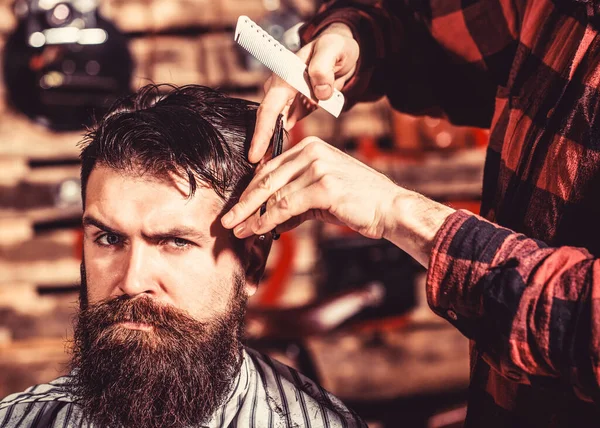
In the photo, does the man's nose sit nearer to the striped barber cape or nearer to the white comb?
the striped barber cape

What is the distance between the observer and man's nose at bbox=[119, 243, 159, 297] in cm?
144

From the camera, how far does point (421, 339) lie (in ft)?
14.5

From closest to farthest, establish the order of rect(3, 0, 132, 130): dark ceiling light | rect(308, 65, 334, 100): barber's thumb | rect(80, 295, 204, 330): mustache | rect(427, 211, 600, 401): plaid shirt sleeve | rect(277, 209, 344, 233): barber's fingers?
rect(427, 211, 600, 401): plaid shirt sleeve → rect(277, 209, 344, 233): barber's fingers → rect(308, 65, 334, 100): barber's thumb → rect(80, 295, 204, 330): mustache → rect(3, 0, 132, 130): dark ceiling light

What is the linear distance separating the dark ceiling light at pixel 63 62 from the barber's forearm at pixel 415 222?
2.87 meters


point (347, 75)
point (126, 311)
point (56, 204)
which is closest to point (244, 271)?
point (126, 311)

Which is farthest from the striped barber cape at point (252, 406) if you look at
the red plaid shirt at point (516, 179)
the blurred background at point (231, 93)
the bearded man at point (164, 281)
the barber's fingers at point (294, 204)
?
the blurred background at point (231, 93)

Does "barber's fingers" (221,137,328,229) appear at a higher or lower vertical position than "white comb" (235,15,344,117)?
lower

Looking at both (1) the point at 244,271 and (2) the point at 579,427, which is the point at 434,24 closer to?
(1) the point at 244,271

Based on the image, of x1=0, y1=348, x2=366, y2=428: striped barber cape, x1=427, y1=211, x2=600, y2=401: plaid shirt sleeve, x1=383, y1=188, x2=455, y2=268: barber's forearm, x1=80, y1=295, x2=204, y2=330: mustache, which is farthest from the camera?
x1=0, y1=348, x2=366, y2=428: striped barber cape

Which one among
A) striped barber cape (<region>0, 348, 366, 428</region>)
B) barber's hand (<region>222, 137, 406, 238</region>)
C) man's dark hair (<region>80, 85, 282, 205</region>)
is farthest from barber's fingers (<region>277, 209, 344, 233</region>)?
striped barber cape (<region>0, 348, 366, 428</region>)

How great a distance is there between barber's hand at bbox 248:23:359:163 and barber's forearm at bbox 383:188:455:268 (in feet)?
1.14

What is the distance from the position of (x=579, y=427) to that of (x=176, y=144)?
1.02 metres

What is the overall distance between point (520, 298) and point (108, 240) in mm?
952

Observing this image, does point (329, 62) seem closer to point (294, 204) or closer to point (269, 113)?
point (269, 113)
